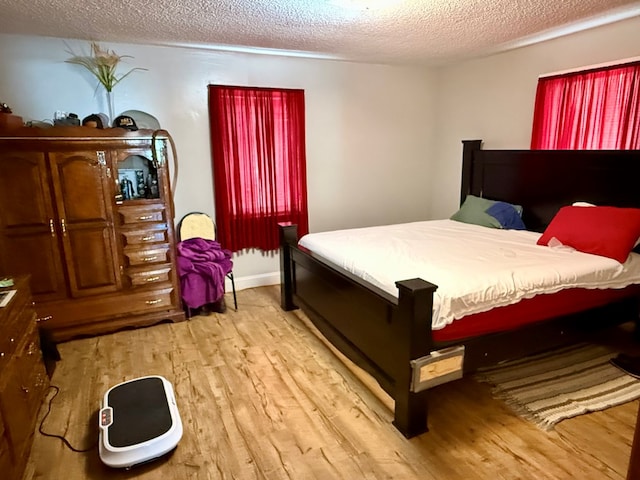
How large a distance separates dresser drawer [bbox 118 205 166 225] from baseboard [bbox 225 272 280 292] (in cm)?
114

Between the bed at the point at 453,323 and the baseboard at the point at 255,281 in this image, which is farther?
the baseboard at the point at 255,281

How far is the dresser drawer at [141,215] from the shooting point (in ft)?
10.3

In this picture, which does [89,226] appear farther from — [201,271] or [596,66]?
[596,66]

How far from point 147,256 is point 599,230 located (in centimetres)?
330

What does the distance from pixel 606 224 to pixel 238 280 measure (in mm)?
3196

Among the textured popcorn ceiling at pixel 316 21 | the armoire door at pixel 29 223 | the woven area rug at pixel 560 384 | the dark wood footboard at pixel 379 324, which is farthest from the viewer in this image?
the armoire door at pixel 29 223

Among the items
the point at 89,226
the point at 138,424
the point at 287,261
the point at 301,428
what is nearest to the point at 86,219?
the point at 89,226

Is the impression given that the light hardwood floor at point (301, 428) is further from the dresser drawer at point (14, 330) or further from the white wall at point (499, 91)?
the white wall at point (499, 91)

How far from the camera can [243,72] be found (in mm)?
3846

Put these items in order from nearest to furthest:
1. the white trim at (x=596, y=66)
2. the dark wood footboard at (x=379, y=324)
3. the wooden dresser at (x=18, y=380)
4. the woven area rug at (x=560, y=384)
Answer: the wooden dresser at (x=18, y=380)
the dark wood footboard at (x=379, y=324)
the woven area rug at (x=560, y=384)
the white trim at (x=596, y=66)

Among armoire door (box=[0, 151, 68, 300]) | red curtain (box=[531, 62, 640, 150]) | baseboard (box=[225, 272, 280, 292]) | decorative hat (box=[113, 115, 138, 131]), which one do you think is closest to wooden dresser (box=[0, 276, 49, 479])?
armoire door (box=[0, 151, 68, 300])

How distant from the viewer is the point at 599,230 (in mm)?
2734

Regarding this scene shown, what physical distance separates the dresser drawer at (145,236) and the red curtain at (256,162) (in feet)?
2.55

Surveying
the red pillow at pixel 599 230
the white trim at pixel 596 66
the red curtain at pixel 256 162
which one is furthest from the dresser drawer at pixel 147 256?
the white trim at pixel 596 66
